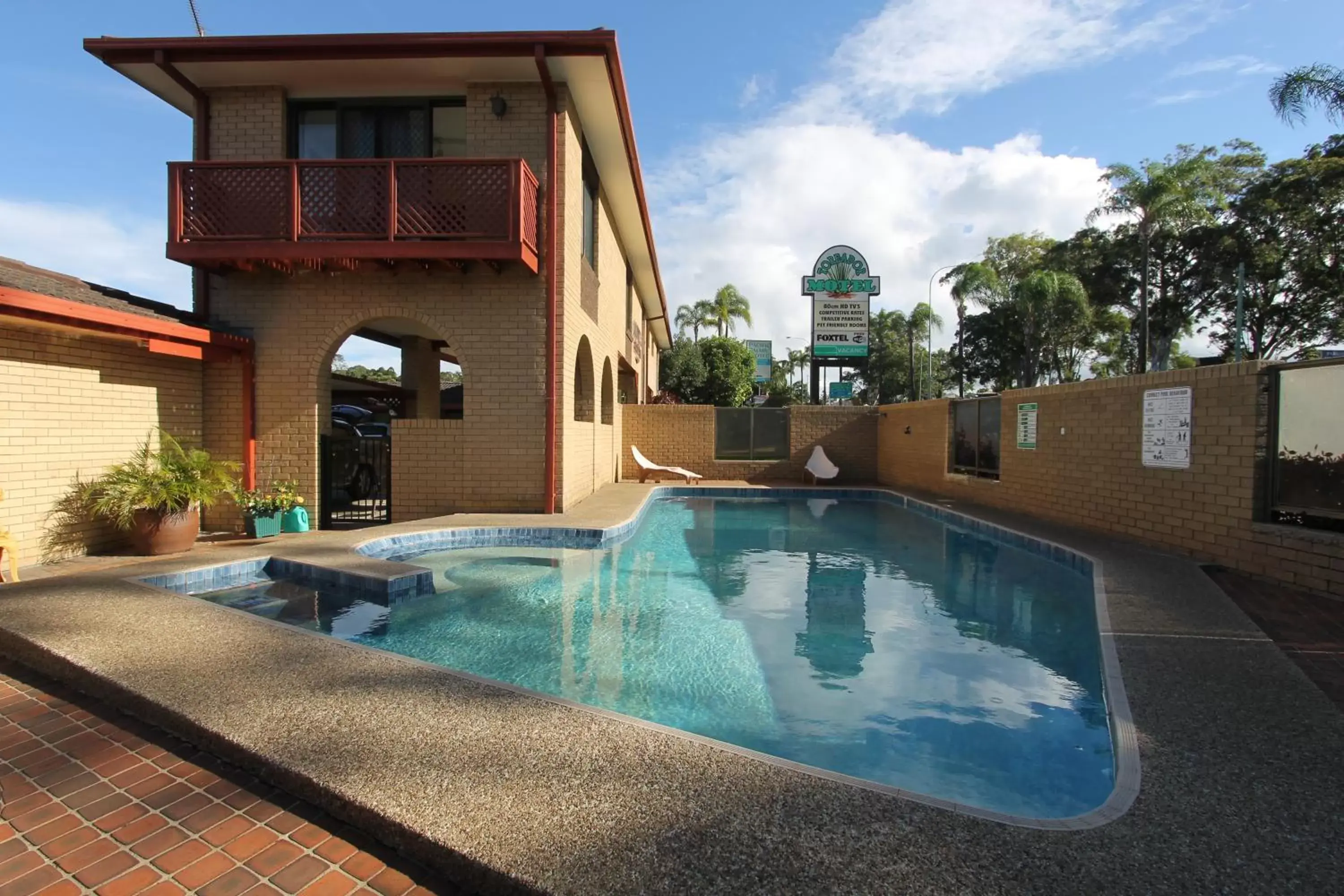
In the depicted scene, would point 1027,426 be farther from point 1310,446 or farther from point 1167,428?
point 1310,446

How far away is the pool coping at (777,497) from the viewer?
8.09 feet

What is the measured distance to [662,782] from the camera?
2.49 m

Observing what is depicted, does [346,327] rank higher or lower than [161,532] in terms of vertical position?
higher

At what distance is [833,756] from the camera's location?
12.1ft

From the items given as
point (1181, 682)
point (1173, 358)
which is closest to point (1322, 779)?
point (1181, 682)

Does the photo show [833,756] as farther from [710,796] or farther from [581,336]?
[581,336]

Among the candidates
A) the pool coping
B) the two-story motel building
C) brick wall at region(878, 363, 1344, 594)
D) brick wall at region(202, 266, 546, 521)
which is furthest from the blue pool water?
brick wall at region(202, 266, 546, 521)

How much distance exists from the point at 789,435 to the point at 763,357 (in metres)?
41.2

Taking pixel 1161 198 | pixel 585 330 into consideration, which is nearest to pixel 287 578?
pixel 585 330

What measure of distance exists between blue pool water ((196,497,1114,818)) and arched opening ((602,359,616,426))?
6743mm

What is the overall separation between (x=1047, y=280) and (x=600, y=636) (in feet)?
108

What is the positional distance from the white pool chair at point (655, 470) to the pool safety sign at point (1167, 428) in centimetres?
1002

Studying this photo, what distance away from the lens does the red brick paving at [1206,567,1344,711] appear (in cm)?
386

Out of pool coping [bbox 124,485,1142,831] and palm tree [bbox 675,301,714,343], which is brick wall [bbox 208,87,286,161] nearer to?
pool coping [bbox 124,485,1142,831]
